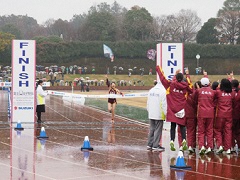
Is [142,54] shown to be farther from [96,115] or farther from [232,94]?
[232,94]

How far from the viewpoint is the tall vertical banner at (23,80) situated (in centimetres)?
2128

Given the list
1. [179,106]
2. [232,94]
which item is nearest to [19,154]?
[179,106]

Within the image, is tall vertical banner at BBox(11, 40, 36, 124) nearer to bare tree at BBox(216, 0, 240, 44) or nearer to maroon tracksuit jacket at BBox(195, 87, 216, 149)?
maroon tracksuit jacket at BBox(195, 87, 216, 149)

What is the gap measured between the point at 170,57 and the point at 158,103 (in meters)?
5.57

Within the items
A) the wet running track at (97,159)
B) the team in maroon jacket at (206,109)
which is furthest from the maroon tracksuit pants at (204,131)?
the wet running track at (97,159)

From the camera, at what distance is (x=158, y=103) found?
14391 millimetres

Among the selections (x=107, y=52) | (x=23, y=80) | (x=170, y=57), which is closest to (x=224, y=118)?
(x=170, y=57)

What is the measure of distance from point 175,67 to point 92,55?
63.9 m

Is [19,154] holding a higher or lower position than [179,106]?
lower

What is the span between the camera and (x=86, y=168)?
11812 mm

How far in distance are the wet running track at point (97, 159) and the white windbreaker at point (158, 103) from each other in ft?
3.08

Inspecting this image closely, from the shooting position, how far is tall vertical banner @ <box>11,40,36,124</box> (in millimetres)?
Result: 21281

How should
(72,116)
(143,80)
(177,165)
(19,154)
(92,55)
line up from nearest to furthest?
1. (177,165)
2. (19,154)
3. (72,116)
4. (143,80)
5. (92,55)

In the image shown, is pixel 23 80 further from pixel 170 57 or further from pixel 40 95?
pixel 170 57
